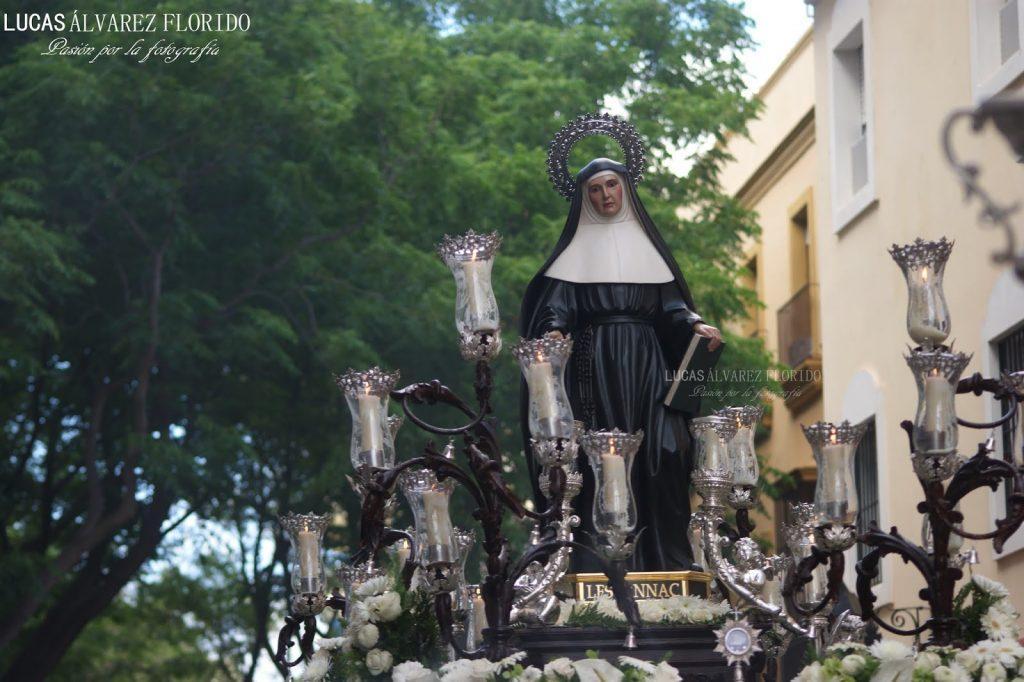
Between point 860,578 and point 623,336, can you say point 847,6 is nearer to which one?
point 623,336

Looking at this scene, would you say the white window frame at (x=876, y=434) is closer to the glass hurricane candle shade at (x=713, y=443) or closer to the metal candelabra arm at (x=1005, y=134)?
the glass hurricane candle shade at (x=713, y=443)

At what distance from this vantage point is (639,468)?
9578mm

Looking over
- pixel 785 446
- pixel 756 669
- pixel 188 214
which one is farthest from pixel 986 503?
pixel 785 446

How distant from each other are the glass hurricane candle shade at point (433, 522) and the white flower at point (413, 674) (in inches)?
20.2

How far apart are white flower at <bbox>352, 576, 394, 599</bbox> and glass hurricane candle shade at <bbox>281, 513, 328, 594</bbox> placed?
84 centimetres

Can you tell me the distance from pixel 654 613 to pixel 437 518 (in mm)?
1072

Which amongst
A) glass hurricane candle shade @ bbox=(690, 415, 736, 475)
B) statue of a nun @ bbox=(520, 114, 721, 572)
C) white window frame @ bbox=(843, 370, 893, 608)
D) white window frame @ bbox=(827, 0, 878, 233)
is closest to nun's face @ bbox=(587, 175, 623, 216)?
statue of a nun @ bbox=(520, 114, 721, 572)

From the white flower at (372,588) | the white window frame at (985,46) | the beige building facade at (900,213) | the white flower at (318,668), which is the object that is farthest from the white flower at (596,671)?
the white window frame at (985,46)

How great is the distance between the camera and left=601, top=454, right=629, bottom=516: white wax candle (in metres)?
7.64

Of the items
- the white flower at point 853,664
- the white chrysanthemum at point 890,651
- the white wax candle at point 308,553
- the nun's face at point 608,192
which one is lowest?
the white flower at point 853,664

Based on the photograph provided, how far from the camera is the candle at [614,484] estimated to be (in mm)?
7633

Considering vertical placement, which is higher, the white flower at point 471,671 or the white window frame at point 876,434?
the white window frame at point 876,434

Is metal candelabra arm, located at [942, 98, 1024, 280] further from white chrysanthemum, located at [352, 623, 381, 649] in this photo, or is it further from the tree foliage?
the tree foliage

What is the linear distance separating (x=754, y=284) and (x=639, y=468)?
18.8m
